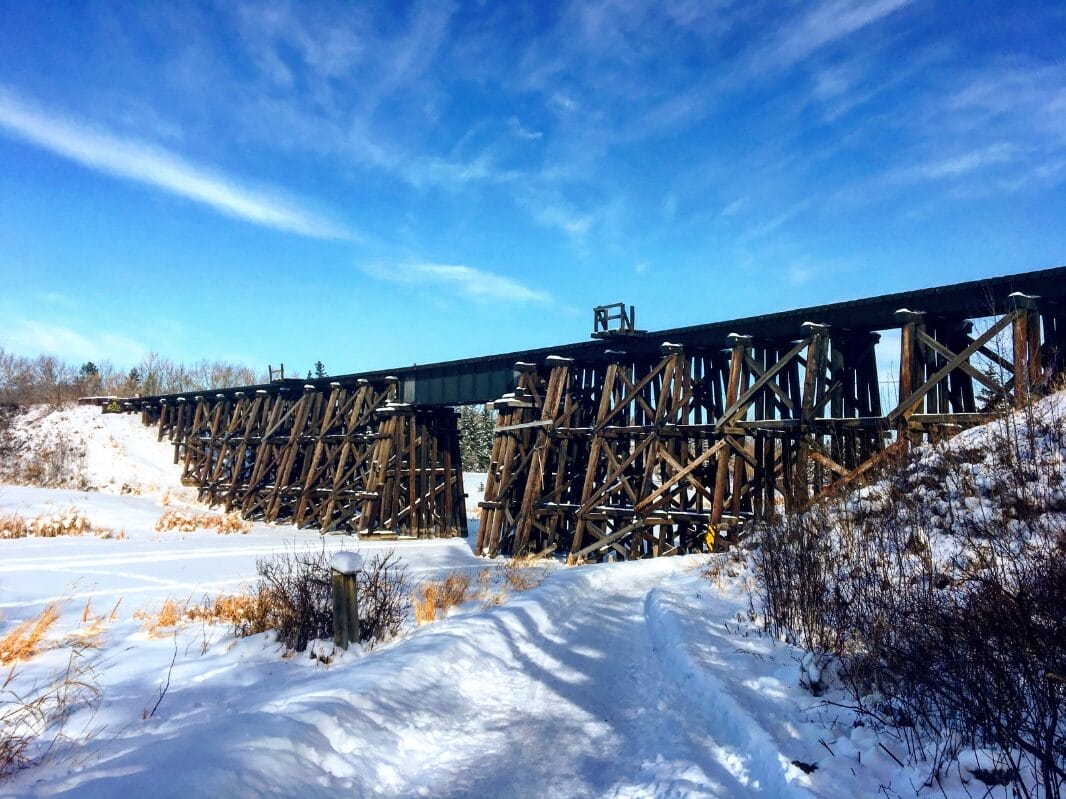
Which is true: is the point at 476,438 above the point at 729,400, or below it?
above

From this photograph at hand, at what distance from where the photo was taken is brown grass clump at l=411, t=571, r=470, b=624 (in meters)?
6.63

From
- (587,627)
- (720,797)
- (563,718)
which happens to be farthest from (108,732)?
(587,627)

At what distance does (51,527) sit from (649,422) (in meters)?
14.3

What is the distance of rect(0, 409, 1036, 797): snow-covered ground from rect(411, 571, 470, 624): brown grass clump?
0.27m

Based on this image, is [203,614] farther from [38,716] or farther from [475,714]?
[475,714]

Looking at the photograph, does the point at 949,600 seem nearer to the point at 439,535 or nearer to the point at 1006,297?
the point at 1006,297

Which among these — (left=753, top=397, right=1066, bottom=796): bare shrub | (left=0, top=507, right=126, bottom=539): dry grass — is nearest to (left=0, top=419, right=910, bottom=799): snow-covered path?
(left=753, top=397, right=1066, bottom=796): bare shrub

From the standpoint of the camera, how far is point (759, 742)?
11.0 feet

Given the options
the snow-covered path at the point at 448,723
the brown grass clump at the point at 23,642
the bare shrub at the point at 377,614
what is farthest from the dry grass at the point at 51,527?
the bare shrub at the point at 377,614

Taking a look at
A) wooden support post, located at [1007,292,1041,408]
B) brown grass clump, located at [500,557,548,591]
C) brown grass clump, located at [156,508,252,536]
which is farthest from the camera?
brown grass clump, located at [156,508,252,536]

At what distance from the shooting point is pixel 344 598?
17.4ft

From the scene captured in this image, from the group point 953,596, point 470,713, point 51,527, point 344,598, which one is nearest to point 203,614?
point 344,598

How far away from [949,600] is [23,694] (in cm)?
586

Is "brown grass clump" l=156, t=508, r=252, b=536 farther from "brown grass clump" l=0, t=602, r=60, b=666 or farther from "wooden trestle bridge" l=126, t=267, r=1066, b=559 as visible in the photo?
"brown grass clump" l=0, t=602, r=60, b=666
